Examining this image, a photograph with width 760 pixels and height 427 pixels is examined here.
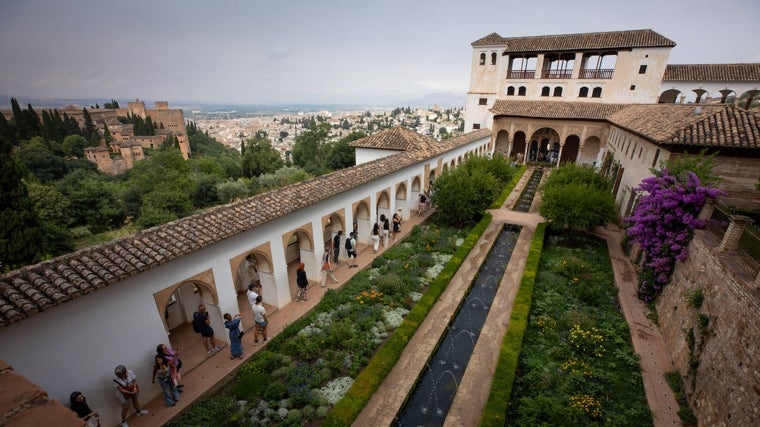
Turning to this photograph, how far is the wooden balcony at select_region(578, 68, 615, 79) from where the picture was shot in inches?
1214

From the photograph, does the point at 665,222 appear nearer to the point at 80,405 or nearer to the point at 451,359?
the point at 451,359

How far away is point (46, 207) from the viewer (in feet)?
95.5

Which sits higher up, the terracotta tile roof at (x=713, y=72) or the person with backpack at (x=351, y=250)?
Result: the terracotta tile roof at (x=713, y=72)

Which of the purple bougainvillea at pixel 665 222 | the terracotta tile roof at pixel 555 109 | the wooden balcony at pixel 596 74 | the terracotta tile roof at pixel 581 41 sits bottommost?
the purple bougainvillea at pixel 665 222

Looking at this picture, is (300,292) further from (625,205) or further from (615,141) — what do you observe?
(615,141)

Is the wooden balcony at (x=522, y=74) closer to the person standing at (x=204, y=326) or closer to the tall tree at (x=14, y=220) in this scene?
the person standing at (x=204, y=326)

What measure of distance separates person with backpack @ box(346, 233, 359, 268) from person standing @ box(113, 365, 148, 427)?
25.2 feet

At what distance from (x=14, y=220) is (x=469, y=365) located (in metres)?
24.1

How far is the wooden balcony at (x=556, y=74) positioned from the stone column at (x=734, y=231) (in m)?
29.7

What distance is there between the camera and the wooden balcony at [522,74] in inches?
1342

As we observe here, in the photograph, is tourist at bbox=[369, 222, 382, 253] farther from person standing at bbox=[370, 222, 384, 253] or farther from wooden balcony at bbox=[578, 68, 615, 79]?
wooden balcony at bbox=[578, 68, 615, 79]

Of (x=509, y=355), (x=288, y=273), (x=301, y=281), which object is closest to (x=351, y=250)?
(x=288, y=273)

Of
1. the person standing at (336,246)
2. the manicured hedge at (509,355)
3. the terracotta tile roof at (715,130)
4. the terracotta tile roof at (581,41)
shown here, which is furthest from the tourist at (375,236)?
the terracotta tile roof at (581,41)

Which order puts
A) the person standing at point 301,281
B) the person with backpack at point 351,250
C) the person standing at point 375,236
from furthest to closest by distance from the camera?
1. the person standing at point 375,236
2. the person with backpack at point 351,250
3. the person standing at point 301,281
